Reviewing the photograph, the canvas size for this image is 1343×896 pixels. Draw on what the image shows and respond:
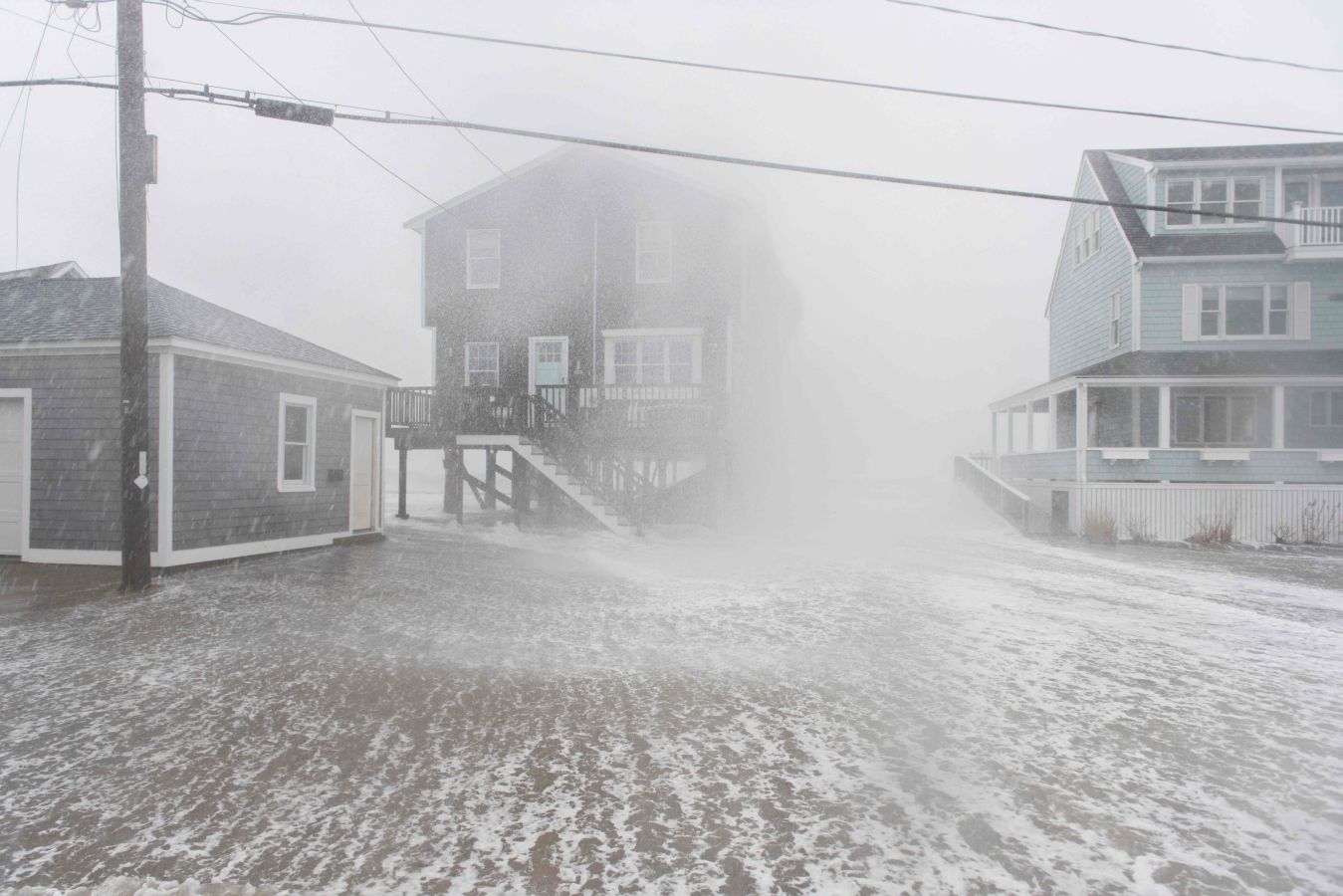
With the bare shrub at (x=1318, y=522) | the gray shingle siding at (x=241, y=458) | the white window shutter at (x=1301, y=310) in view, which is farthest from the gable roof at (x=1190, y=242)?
the gray shingle siding at (x=241, y=458)

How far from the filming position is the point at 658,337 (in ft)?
68.1

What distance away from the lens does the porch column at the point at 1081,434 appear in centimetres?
1858

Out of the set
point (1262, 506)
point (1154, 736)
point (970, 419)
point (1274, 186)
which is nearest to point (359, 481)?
point (1154, 736)

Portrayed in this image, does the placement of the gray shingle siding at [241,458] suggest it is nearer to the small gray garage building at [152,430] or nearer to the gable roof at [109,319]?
the small gray garage building at [152,430]

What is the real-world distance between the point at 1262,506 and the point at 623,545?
14.8 m

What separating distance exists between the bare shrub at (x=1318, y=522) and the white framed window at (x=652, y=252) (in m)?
16.1

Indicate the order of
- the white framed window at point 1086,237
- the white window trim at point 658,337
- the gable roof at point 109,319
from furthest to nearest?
the white framed window at point 1086,237 → the white window trim at point 658,337 → the gable roof at point 109,319

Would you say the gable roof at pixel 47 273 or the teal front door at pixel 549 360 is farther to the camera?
the teal front door at pixel 549 360

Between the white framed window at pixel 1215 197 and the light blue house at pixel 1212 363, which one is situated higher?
the white framed window at pixel 1215 197

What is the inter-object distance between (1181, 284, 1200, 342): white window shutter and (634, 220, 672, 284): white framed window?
13.5m

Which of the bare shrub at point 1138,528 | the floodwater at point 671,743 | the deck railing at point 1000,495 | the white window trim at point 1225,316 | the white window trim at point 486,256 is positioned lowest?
the floodwater at point 671,743

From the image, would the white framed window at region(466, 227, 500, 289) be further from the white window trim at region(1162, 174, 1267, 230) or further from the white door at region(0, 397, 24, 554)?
the white window trim at region(1162, 174, 1267, 230)

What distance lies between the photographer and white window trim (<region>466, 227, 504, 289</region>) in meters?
21.9

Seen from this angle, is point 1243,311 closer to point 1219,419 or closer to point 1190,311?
point 1190,311
